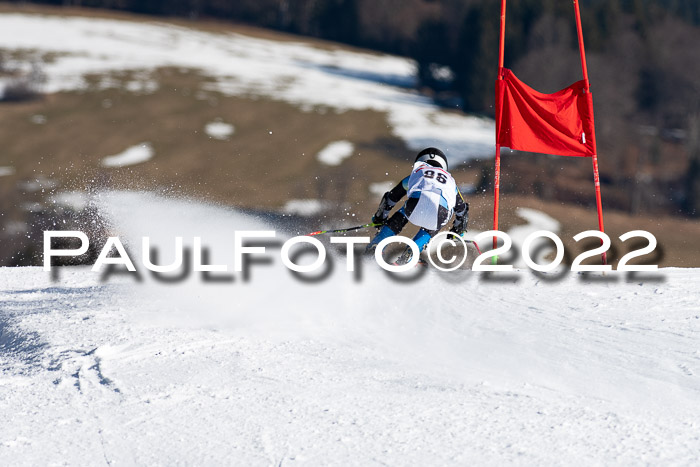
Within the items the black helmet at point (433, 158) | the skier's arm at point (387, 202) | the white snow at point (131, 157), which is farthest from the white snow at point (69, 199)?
the black helmet at point (433, 158)

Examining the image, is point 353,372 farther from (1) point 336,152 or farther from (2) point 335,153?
(1) point 336,152

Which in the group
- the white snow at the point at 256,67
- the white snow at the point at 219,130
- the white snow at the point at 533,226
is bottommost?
the white snow at the point at 533,226

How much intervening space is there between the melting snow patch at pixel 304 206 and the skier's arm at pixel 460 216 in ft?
58.1

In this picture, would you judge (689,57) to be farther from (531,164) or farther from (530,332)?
(530,332)

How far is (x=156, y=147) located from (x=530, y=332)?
33765 mm

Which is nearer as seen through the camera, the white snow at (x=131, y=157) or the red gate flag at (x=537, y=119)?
the red gate flag at (x=537, y=119)

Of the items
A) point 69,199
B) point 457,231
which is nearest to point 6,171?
point 69,199

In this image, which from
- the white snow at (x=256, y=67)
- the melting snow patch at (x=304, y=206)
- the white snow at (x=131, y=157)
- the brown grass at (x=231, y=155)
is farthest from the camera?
the white snow at (x=256, y=67)

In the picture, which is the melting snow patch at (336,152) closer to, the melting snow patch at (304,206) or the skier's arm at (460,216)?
the melting snow patch at (304,206)

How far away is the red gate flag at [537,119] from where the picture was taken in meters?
8.85

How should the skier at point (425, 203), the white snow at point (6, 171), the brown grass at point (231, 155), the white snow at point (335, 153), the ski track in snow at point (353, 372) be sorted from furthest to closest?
1. the white snow at point (335, 153)
2. the white snow at point (6, 171)
3. the brown grass at point (231, 155)
4. the skier at point (425, 203)
5. the ski track in snow at point (353, 372)

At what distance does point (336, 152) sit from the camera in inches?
1485

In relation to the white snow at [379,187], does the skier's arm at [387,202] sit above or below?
above

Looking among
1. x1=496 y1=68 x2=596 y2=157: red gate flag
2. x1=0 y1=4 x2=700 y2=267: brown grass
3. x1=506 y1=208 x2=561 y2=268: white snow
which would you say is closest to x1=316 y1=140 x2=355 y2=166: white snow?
x1=0 y1=4 x2=700 y2=267: brown grass
